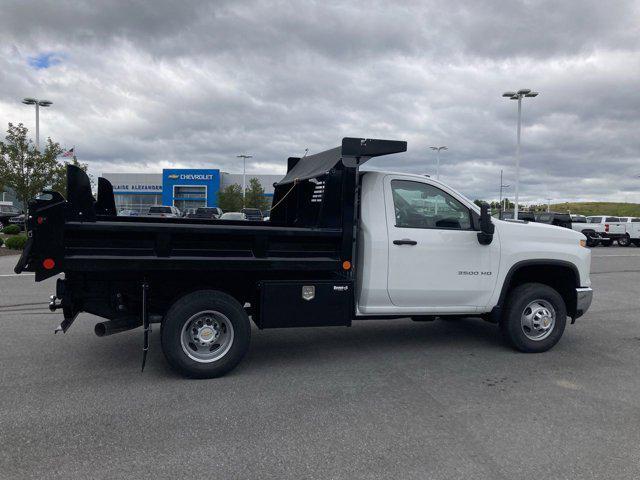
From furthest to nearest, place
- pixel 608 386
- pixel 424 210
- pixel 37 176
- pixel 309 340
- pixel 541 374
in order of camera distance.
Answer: pixel 37 176, pixel 309 340, pixel 424 210, pixel 541 374, pixel 608 386

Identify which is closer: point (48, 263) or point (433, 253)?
point (48, 263)

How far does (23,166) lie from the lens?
819 inches

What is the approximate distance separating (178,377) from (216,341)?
0.50m

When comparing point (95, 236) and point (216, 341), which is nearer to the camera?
point (95, 236)

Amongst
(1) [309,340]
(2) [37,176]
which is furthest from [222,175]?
(1) [309,340]

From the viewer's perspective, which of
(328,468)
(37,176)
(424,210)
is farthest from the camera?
(37,176)

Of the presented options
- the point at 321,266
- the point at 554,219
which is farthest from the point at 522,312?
the point at 554,219

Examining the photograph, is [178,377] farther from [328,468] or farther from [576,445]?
[576,445]

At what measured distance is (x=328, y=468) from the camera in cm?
333

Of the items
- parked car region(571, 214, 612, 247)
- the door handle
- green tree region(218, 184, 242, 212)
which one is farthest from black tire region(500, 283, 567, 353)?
green tree region(218, 184, 242, 212)

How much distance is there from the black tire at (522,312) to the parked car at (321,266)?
1 centimetres

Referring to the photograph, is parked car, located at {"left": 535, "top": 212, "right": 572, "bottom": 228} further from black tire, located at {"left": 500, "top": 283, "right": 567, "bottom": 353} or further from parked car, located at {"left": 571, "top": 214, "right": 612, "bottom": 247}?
black tire, located at {"left": 500, "top": 283, "right": 567, "bottom": 353}

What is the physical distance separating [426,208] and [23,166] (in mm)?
19952

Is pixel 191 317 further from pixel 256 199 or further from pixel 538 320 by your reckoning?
pixel 256 199
